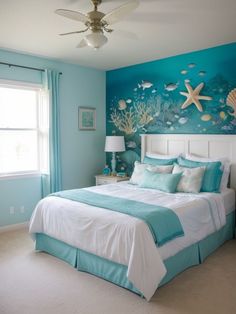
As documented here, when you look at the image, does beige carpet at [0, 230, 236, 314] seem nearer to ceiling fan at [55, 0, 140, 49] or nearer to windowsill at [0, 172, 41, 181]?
windowsill at [0, 172, 41, 181]

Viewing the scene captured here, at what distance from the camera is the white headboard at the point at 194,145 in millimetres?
4027

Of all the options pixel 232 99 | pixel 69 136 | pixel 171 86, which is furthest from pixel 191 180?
pixel 69 136

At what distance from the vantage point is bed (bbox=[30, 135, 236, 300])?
251 cm

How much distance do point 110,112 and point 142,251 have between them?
11.9 ft

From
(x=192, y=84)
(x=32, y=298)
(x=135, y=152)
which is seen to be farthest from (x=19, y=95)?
(x=32, y=298)

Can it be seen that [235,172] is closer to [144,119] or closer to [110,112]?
[144,119]

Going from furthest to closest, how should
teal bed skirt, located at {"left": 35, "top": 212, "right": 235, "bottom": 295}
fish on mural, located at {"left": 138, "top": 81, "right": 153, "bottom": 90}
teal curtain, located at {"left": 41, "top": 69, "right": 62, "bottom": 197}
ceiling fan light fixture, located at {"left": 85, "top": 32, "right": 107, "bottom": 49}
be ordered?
fish on mural, located at {"left": 138, "top": 81, "right": 153, "bottom": 90} < teal curtain, located at {"left": 41, "top": 69, "right": 62, "bottom": 197} < teal bed skirt, located at {"left": 35, "top": 212, "right": 235, "bottom": 295} < ceiling fan light fixture, located at {"left": 85, "top": 32, "right": 107, "bottom": 49}

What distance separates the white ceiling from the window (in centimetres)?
64

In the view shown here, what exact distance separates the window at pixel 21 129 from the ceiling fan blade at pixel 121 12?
2305 mm

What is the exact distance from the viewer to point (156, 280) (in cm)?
251

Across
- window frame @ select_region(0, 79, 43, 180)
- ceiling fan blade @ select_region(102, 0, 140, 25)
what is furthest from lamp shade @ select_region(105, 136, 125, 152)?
ceiling fan blade @ select_region(102, 0, 140, 25)

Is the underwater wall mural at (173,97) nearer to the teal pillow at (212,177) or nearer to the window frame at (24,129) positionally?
the teal pillow at (212,177)

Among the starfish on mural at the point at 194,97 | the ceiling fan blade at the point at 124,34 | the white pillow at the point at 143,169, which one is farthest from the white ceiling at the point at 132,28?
the white pillow at the point at 143,169

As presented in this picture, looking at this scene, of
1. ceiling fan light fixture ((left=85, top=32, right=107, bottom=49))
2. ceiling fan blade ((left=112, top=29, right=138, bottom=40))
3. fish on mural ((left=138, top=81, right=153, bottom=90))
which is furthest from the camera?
fish on mural ((left=138, top=81, right=153, bottom=90))
